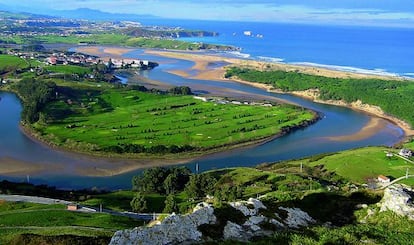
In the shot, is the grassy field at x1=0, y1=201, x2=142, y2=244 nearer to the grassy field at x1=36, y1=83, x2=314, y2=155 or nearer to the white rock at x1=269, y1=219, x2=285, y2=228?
the white rock at x1=269, y1=219, x2=285, y2=228

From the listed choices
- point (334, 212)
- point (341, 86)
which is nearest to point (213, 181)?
point (334, 212)

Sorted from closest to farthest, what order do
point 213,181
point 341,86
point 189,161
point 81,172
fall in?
point 213,181 < point 81,172 < point 189,161 < point 341,86

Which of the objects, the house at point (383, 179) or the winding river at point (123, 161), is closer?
the house at point (383, 179)

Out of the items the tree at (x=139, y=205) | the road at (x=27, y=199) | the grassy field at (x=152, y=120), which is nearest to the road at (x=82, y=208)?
the road at (x=27, y=199)

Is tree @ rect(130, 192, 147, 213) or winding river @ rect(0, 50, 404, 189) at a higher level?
tree @ rect(130, 192, 147, 213)

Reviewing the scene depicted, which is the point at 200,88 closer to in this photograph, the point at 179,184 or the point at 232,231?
the point at 179,184

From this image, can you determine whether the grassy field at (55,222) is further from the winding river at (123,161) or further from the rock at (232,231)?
the winding river at (123,161)

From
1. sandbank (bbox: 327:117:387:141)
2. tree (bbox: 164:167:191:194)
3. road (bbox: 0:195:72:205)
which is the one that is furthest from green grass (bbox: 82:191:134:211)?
sandbank (bbox: 327:117:387:141)

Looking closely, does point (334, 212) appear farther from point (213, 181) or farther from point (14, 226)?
point (213, 181)
